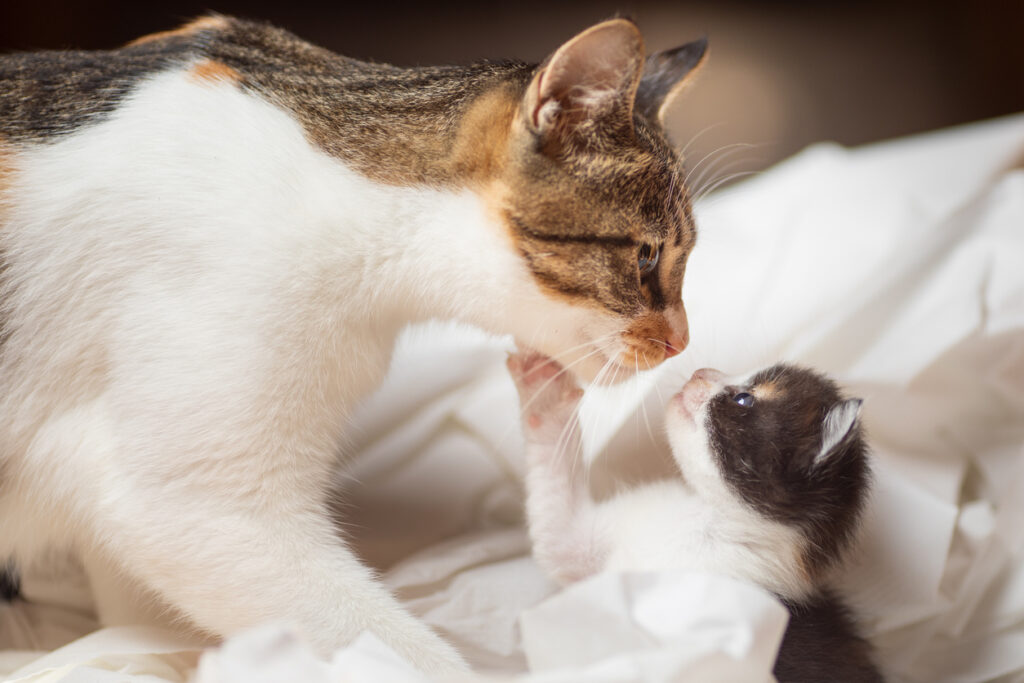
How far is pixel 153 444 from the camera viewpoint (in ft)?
2.90

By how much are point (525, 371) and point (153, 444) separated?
450 millimetres

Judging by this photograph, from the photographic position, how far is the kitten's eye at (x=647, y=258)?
1.00 m

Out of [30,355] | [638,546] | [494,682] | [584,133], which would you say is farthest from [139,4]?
[494,682]

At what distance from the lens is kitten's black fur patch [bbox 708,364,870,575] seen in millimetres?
1031

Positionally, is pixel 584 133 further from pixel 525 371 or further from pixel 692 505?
pixel 692 505

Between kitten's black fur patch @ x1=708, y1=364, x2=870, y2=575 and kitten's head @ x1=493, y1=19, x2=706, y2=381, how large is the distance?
0.42 ft

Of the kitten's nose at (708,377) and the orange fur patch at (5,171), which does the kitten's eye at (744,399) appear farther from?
the orange fur patch at (5,171)

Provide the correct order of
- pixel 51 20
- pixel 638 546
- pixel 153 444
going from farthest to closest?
pixel 51 20, pixel 638 546, pixel 153 444

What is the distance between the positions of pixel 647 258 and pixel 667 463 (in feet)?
1.18

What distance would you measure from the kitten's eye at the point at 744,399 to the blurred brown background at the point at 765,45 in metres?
1.37

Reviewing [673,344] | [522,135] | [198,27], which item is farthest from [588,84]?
[198,27]

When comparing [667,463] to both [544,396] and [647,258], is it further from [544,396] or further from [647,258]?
[647,258]

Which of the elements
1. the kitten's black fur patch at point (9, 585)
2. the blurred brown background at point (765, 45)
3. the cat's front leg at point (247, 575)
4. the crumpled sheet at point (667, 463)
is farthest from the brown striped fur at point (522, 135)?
the blurred brown background at point (765, 45)

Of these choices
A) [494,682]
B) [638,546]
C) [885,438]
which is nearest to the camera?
[494,682]
